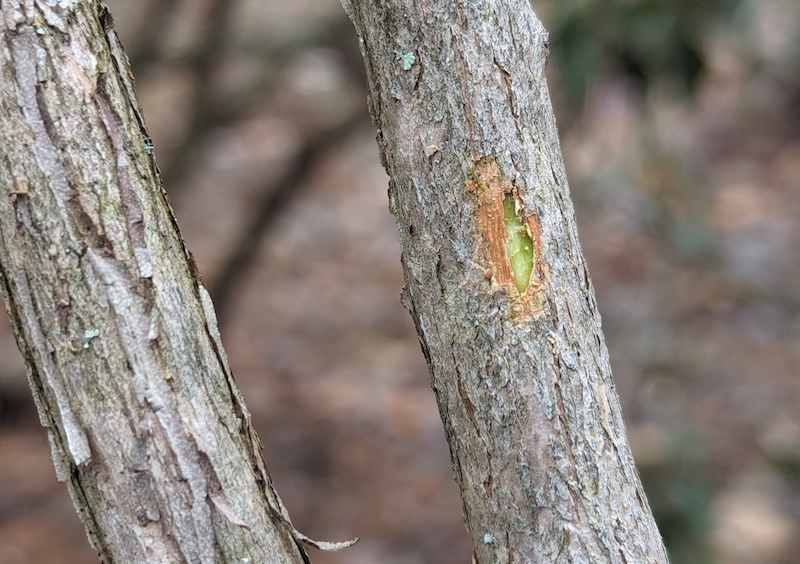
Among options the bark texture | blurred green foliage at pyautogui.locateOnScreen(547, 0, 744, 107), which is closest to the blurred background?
blurred green foliage at pyautogui.locateOnScreen(547, 0, 744, 107)

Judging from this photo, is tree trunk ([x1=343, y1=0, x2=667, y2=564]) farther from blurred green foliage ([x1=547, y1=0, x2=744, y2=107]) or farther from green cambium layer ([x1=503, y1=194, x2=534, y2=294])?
blurred green foliage ([x1=547, y1=0, x2=744, y2=107])

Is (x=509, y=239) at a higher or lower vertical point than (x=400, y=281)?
lower

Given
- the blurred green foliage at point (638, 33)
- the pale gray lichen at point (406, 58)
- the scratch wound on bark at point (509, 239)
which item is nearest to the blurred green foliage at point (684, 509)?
the blurred green foliage at point (638, 33)

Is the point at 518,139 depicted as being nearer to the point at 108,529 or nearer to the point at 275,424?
the point at 108,529

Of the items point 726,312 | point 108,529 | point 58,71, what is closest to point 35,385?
point 108,529

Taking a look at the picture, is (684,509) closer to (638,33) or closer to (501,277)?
(638,33)

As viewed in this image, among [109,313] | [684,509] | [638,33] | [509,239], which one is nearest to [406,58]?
[509,239]

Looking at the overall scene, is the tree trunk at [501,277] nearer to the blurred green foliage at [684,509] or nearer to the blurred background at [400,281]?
the blurred background at [400,281]

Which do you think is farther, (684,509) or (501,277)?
(684,509)
